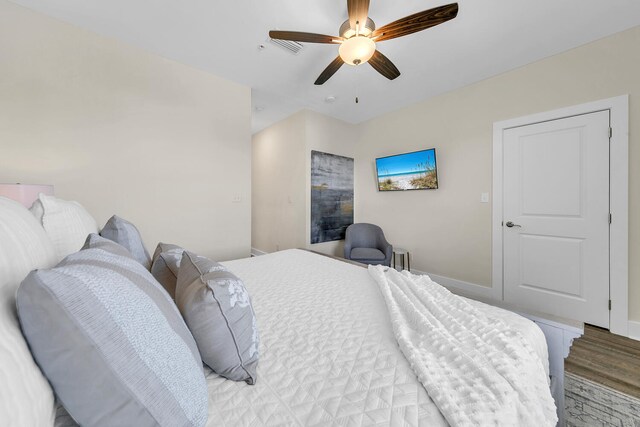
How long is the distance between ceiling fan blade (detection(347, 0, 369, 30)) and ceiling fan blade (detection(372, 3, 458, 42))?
0.49 feet

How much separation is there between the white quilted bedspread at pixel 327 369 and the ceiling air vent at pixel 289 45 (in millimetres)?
2141

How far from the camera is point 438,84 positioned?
2.88 metres

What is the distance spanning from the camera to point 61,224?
3.46ft

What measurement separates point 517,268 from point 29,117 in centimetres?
469

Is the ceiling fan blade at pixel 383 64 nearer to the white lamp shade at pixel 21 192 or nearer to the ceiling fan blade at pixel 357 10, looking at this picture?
the ceiling fan blade at pixel 357 10

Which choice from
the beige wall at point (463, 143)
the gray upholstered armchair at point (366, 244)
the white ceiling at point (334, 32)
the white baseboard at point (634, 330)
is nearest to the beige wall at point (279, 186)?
the beige wall at point (463, 143)

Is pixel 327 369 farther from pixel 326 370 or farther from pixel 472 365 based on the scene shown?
pixel 472 365

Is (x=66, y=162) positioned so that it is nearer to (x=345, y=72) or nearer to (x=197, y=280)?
(x=197, y=280)

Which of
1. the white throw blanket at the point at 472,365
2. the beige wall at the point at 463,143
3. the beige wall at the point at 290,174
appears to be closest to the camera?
the white throw blanket at the point at 472,365

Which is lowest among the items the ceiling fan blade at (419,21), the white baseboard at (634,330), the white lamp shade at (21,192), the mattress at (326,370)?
the white baseboard at (634,330)

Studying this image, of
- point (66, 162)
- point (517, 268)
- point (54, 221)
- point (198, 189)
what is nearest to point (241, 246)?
point (198, 189)

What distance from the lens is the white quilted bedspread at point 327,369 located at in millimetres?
599

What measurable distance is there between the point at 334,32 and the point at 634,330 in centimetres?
357

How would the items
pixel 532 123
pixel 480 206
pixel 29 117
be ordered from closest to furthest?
pixel 29 117
pixel 532 123
pixel 480 206
